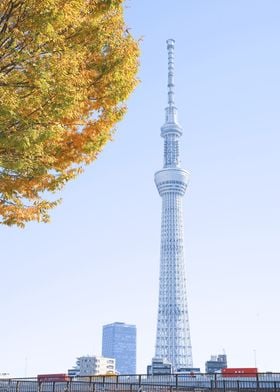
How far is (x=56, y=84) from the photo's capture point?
36.2 ft

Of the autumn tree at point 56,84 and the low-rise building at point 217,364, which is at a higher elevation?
the low-rise building at point 217,364

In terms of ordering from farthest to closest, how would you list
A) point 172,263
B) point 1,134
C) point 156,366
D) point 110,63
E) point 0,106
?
point 172,263
point 156,366
point 110,63
point 1,134
point 0,106

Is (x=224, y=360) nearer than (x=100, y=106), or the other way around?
(x=100, y=106)

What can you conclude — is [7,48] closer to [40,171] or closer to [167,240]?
[40,171]

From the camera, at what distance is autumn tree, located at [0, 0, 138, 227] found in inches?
430

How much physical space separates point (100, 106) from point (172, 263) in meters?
175

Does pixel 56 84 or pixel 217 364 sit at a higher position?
pixel 217 364

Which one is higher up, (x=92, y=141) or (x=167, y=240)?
(x=167, y=240)

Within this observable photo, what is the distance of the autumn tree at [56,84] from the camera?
430 inches

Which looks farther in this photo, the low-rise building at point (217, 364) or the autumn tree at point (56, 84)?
the low-rise building at point (217, 364)

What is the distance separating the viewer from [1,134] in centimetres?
1126

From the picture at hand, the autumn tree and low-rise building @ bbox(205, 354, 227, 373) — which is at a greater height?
low-rise building @ bbox(205, 354, 227, 373)

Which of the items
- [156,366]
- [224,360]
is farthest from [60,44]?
[224,360]

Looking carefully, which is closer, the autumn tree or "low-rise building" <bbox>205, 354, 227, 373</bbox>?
the autumn tree
